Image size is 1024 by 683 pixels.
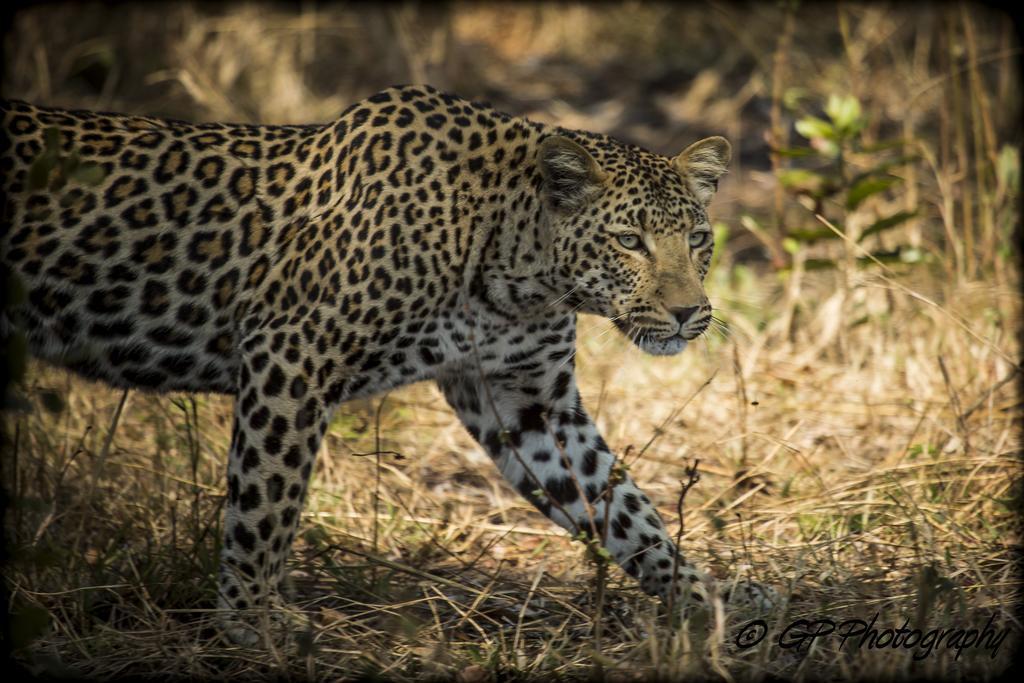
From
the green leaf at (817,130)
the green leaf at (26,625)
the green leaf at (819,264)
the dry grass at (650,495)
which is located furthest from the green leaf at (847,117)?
the green leaf at (26,625)

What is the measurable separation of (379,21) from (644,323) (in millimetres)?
9347

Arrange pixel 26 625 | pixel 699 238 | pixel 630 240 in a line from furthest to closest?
pixel 699 238 < pixel 630 240 < pixel 26 625

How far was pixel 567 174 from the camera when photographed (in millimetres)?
5020

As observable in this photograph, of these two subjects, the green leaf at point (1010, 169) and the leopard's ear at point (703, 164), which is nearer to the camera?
the leopard's ear at point (703, 164)

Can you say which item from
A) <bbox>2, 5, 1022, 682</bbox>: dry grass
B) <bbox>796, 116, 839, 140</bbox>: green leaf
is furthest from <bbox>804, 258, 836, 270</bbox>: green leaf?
<bbox>796, 116, 839, 140</bbox>: green leaf

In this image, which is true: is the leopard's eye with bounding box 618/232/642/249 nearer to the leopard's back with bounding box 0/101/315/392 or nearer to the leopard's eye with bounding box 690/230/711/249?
the leopard's eye with bounding box 690/230/711/249

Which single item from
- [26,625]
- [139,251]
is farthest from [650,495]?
[26,625]

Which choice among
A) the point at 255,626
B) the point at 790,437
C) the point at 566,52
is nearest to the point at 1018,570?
the point at 790,437

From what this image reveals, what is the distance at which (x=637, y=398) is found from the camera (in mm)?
7488

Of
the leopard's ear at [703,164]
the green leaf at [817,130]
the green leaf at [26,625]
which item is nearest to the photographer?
the green leaf at [26,625]

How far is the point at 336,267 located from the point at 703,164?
155cm

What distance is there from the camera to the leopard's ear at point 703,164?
531 centimetres

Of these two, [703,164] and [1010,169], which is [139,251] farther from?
[1010,169]

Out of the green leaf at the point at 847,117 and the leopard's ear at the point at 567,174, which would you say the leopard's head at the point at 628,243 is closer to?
A: the leopard's ear at the point at 567,174
